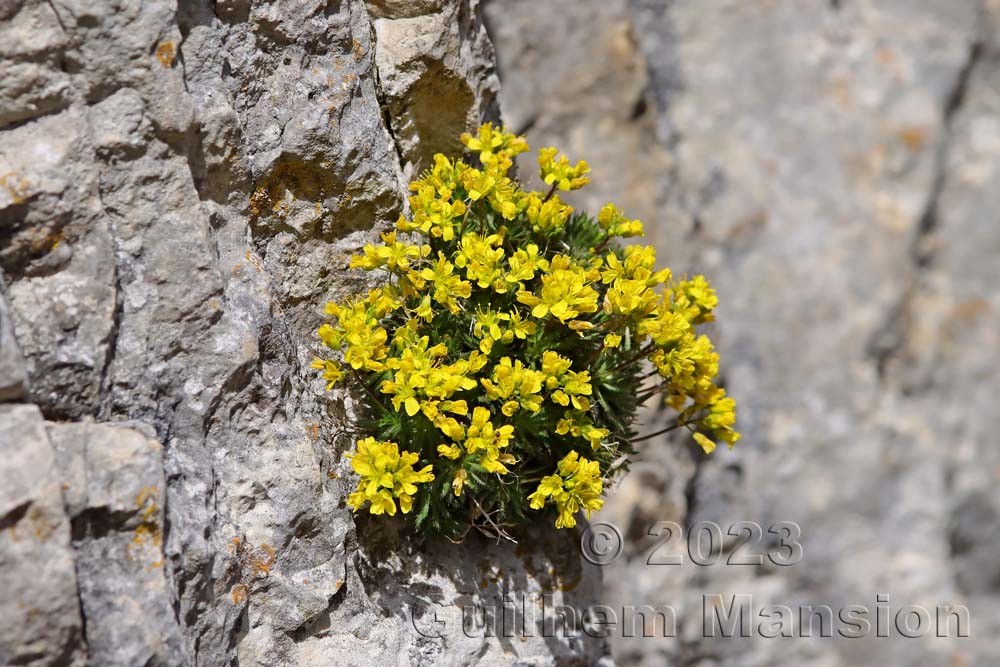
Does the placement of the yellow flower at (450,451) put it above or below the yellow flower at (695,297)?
below

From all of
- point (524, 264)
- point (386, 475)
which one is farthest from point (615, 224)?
point (386, 475)

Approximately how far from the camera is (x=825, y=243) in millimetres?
6504

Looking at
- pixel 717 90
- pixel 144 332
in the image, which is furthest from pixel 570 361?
pixel 717 90

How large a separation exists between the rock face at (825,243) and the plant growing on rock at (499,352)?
2.66 m

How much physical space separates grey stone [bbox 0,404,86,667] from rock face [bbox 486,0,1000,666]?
13.8 ft

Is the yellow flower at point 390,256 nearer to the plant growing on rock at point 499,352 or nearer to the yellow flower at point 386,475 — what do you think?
the plant growing on rock at point 499,352

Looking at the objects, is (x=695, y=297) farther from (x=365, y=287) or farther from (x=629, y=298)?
(x=365, y=287)

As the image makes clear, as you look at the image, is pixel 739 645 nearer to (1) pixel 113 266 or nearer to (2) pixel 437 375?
(2) pixel 437 375

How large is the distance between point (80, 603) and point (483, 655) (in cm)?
151

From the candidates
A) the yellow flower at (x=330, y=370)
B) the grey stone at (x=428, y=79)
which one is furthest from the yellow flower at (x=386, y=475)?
the grey stone at (x=428, y=79)

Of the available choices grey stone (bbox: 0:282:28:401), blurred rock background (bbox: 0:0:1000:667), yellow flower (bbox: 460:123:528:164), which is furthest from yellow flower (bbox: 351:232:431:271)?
grey stone (bbox: 0:282:28:401)

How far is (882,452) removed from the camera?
20.7 ft

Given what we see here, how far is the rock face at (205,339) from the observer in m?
2.51

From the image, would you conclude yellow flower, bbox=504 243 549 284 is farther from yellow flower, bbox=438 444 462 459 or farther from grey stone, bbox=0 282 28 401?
grey stone, bbox=0 282 28 401
